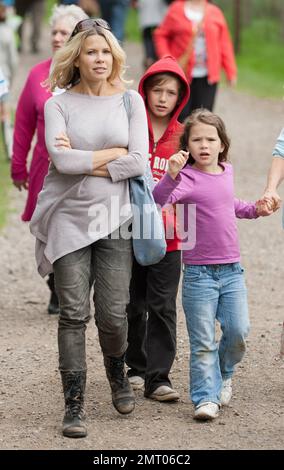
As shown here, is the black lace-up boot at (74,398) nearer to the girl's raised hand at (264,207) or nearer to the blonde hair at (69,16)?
the girl's raised hand at (264,207)

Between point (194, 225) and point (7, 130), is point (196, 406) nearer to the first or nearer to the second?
point (194, 225)

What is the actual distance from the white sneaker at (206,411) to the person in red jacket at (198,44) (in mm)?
6338

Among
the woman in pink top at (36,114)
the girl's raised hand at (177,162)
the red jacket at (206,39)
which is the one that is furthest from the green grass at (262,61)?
the girl's raised hand at (177,162)

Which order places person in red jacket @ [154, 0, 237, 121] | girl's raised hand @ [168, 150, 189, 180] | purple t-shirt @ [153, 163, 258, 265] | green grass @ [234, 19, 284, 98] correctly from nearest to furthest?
girl's raised hand @ [168, 150, 189, 180]
purple t-shirt @ [153, 163, 258, 265]
person in red jacket @ [154, 0, 237, 121]
green grass @ [234, 19, 284, 98]

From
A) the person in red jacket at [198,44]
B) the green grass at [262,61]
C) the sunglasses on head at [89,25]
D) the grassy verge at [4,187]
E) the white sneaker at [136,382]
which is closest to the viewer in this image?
the sunglasses on head at [89,25]

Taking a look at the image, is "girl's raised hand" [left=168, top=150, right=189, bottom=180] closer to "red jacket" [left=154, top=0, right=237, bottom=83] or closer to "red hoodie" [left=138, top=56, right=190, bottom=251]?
"red hoodie" [left=138, top=56, right=190, bottom=251]

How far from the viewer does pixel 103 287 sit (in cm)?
578

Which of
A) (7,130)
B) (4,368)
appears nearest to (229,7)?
(7,130)

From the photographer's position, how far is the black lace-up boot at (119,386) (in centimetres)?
601

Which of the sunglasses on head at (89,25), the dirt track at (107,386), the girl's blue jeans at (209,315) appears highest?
the sunglasses on head at (89,25)

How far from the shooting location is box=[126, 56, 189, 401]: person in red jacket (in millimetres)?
6246

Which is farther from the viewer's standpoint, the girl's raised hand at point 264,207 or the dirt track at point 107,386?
the girl's raised hand at point 264,207

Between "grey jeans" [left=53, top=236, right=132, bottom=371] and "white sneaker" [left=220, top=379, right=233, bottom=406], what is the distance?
77 centimetres

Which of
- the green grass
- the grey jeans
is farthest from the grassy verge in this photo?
the green grass
